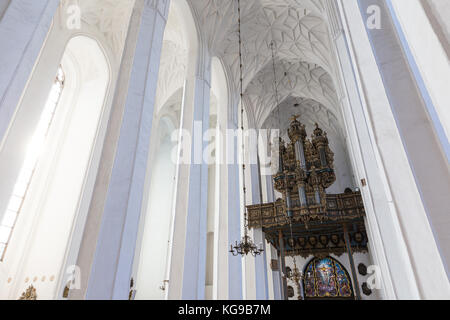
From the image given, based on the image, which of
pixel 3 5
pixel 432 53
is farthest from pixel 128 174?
pixel 432 53

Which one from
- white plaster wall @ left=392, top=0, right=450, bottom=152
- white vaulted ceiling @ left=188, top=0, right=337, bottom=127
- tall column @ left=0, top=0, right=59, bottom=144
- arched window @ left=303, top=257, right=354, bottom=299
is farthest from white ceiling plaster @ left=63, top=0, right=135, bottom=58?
arched window @ left=303, top=257, right=354, bottom=299

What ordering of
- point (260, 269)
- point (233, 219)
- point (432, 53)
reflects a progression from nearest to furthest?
point (432, 53) < point (233, 219) < point (260, 269)

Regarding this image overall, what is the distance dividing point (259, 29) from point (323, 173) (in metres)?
5.89

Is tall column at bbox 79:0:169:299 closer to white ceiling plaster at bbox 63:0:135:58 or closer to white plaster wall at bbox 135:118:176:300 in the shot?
white ceiling plaster at bbox 63:0:135:58

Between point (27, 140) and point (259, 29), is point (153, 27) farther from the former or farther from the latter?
point (259, 29)

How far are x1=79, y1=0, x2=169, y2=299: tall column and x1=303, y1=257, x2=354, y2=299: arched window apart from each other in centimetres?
947

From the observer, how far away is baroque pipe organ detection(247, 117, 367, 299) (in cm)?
795

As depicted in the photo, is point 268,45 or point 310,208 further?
point 268,45

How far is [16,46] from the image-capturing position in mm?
2379

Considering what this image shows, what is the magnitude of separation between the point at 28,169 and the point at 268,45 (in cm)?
925

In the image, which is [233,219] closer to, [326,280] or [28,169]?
[326,280]

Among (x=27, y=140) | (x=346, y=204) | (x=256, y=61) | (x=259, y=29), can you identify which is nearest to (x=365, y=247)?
(x=346, y=204)
